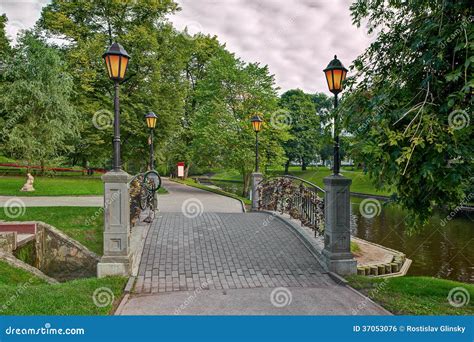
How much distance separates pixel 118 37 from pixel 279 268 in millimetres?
22157

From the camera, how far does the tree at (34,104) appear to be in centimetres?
1588

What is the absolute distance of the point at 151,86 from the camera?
23.8 meters

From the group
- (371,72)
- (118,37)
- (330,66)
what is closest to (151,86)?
(118,37)

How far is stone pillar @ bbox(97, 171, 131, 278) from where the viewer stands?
6.16 m

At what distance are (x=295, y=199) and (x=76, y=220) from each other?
6.88 m

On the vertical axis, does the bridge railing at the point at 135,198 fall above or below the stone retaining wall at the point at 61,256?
above
